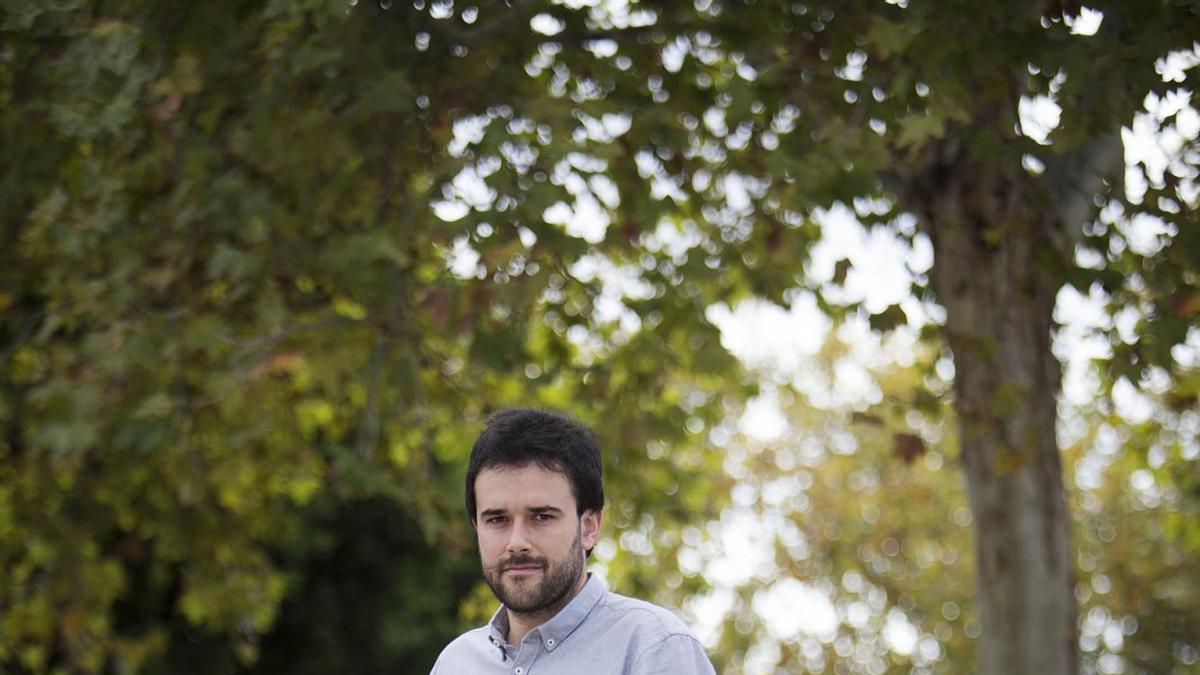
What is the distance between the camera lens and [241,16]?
8.10 meters

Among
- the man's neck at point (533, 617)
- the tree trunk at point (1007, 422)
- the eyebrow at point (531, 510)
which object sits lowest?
the tree trunk at point (1007, 422)

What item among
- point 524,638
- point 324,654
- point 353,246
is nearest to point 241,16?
point 353,246

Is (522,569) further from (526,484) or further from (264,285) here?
(264,285)

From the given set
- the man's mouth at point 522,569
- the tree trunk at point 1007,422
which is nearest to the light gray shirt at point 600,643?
→ the man's mouth at point 522,569

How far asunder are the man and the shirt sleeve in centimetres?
Result: 2

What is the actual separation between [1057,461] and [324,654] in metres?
14.1

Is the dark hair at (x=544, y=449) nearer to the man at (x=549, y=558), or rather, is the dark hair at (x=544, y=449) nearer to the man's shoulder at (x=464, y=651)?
the man at (x=549, y=558)

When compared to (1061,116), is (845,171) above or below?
below

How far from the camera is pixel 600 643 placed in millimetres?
3357

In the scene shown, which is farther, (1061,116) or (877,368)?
(877,368)

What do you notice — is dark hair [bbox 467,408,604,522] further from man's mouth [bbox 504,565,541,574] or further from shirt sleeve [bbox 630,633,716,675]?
shirt sleeve [bbox 630,633,716,675]

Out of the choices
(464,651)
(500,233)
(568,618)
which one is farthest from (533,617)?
(500,233)

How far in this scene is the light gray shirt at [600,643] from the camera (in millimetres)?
3258

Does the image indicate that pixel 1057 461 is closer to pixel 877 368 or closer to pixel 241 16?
pixel 241 16
